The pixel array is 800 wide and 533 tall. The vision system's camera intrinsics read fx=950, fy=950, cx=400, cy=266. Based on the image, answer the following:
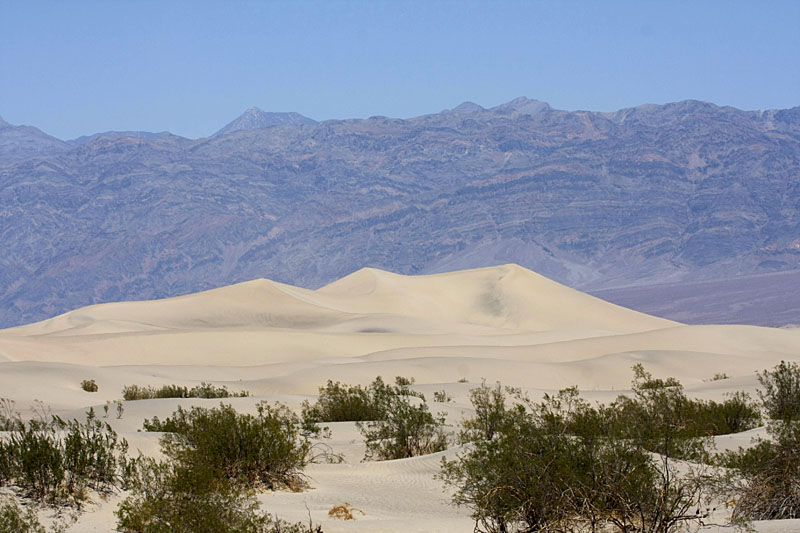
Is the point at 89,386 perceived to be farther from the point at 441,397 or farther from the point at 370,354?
the point at 370,354

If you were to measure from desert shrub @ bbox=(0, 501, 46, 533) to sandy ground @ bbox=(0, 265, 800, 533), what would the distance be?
480mm

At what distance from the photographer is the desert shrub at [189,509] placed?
7.50 m

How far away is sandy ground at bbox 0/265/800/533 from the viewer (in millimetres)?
11844

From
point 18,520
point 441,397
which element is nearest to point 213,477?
point 18,520

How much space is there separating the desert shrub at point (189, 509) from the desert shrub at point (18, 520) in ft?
2.29

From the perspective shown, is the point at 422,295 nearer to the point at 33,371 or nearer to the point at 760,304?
the point at 33,371

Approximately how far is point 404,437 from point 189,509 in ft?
23.8

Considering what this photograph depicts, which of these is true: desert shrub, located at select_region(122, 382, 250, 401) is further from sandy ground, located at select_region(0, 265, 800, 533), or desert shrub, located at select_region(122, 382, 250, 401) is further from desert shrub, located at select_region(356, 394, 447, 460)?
desert shrub, located at select_region(356, 394, 447, 460)

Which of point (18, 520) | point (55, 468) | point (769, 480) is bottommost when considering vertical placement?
point (769, 480)

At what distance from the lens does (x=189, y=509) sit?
25.6 ft

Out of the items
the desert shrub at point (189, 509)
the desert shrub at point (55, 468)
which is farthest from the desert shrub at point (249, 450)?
the desert shrub at point (189, 509)

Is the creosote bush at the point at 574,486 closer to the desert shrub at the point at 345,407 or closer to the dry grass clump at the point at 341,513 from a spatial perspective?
the dry grass clump at the point at 341,513

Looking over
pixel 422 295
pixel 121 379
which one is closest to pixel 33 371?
pixel 121 379

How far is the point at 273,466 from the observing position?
36.9ft
